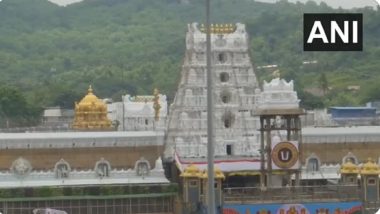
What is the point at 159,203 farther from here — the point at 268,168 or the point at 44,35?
the point at 44,35

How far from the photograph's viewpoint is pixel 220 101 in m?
31.1

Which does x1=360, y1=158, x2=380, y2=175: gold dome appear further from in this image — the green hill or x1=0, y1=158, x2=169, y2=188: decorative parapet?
the green hill

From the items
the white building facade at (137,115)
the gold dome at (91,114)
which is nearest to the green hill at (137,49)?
the white building facade at (137,115)

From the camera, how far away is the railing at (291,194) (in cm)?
2661

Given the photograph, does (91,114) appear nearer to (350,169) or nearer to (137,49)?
(350,169)

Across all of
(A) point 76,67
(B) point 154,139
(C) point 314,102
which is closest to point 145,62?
(A) point 76,67

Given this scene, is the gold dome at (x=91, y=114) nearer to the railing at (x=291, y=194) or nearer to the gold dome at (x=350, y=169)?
the railing at (x=291, y=194)

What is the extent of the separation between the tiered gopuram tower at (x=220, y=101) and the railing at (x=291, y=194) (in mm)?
3060

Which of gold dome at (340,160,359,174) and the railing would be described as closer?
the railing

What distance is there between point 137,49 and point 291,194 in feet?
273

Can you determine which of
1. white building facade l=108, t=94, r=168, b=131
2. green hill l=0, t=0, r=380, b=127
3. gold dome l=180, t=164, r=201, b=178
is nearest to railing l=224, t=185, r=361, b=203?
gold dome l=180, t=164, r=201, b=178

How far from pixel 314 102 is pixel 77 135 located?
3441cm

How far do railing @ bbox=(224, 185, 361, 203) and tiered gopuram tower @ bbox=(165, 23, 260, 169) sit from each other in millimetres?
3060

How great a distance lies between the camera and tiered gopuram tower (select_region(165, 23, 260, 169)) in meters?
30.3
